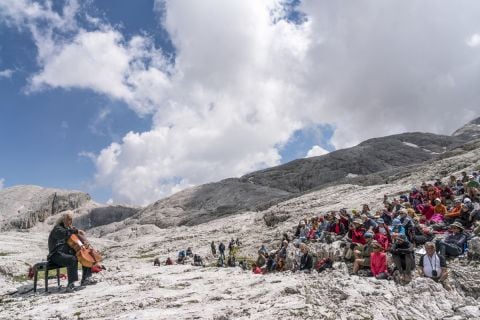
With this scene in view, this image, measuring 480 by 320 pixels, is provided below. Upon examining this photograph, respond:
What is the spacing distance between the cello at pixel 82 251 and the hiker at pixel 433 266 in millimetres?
12961

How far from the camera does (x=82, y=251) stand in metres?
15.8

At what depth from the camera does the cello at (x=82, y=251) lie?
51.2ft

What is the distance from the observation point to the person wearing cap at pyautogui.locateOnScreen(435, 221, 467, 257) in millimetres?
17156

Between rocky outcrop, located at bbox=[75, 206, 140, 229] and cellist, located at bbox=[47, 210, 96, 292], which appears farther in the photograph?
rocky outcrop, located at bbox=[75, 206, 140, 229]

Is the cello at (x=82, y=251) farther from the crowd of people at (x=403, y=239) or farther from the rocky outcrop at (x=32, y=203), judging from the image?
the rocky outcrop at (x=32, y=203)

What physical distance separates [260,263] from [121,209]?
131602 mm

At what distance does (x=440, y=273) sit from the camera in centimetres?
1472

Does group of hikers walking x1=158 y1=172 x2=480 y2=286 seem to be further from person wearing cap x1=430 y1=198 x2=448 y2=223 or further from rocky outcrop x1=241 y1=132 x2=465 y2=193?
rocky outcrop x1=241 y1=132 x2=465 y2=193

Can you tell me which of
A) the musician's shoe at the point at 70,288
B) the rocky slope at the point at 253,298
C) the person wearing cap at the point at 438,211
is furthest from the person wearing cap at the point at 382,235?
the musician's shoe at the point at 70,288

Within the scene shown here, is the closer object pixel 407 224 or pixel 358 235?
pixel 407 224

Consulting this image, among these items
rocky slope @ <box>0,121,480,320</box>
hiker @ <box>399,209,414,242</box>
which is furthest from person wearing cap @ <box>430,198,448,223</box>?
rocky slope @ <box>0,121,480,320</box>

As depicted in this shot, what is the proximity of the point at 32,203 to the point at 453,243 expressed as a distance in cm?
14731

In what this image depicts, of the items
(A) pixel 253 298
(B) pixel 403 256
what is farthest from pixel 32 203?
(B) pixel 403 256

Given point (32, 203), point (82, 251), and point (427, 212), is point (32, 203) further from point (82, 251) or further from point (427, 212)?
point (427, 212)
